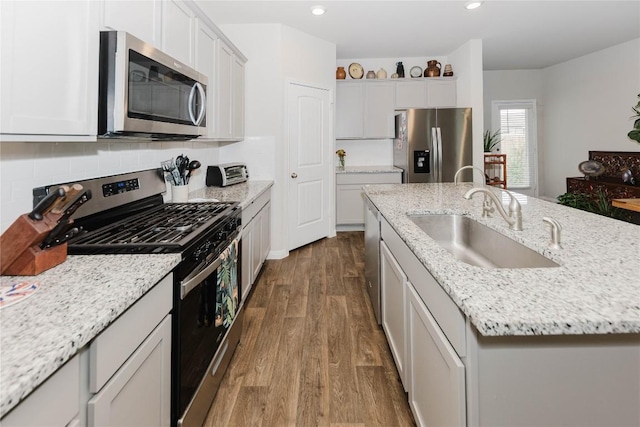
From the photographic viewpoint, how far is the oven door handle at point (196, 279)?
1.27 meters

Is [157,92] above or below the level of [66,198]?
above

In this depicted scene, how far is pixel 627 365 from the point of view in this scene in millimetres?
822

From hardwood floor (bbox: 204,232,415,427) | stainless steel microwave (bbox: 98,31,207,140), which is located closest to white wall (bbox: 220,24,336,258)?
hardwood floor (bbox: 204,232,415,427)

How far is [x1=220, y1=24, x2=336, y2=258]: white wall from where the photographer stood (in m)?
3.96

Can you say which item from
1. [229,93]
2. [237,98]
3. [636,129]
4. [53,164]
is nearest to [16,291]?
[53,164]

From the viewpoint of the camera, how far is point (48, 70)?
1.08 metres

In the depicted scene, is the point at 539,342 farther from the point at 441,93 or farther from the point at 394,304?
the point at 441,93

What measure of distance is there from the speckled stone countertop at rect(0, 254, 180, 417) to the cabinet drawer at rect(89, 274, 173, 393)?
0.14 feet

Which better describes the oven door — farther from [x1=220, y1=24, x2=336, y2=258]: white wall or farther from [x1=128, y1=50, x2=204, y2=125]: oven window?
[x1=220, y1=24, x2=336, y2=258]: white wall

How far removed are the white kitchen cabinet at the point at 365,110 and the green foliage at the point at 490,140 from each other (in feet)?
6.66

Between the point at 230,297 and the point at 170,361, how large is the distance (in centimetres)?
63

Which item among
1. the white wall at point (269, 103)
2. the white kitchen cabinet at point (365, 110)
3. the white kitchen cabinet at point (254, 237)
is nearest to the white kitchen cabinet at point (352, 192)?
the white kitchen cabinet at point (365, 110)

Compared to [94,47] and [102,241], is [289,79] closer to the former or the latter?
[94,47]

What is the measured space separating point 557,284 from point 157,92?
176cm
